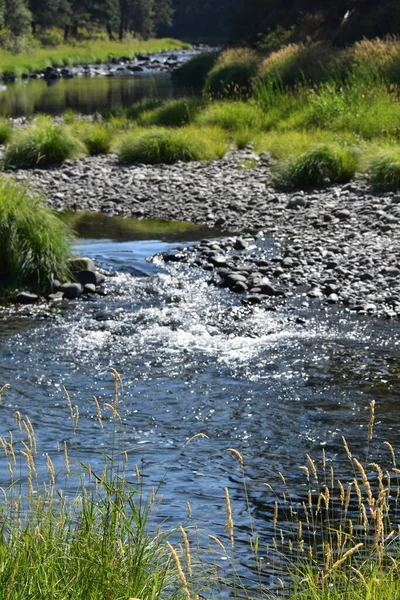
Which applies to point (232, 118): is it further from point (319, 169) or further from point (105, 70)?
point (105, 70)

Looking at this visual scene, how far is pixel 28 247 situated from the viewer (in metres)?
10.5

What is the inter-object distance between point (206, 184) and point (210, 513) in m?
12.6

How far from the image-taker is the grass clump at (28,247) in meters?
10.4

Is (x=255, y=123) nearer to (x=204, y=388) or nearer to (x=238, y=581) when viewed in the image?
(x=204, y=388)

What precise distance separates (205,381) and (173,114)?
17.2 metres

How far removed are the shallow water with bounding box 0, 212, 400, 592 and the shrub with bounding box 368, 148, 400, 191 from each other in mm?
5453

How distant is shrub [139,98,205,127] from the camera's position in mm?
23469

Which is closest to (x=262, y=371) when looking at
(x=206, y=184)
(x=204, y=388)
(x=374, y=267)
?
(x=204, y=388)

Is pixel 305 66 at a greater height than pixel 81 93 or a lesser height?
greater

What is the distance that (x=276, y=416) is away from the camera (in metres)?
6.71

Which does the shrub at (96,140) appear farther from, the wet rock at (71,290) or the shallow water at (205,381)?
the wet rock at (71,290)

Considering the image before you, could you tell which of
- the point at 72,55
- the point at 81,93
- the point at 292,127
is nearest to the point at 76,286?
the point at 292,127

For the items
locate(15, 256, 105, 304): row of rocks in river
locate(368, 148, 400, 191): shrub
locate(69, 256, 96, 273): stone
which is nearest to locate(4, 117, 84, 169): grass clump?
locate(368, 148, 400, 191): shrub

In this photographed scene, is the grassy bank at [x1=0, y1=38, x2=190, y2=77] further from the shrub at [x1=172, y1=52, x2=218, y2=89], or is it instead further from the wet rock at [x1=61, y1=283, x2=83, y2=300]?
the wet rock at [x1=61, y1=283, x2=83, y2=300]
